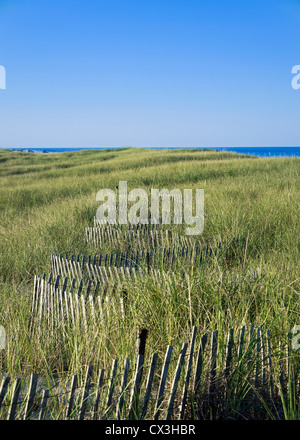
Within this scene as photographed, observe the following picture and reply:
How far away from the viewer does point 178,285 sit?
2910 mm

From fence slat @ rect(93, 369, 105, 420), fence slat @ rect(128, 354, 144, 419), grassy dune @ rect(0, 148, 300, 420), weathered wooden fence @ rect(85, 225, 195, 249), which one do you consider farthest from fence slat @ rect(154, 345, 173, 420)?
weathered wooden fence @ rect(85, 225, 195, 249)

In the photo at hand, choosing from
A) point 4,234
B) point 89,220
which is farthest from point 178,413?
point 89,220

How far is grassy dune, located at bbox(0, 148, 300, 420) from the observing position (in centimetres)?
256

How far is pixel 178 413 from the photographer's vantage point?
1.96m
